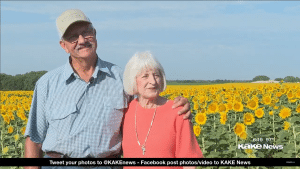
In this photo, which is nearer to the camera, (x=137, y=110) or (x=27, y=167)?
(x=137, y=110)

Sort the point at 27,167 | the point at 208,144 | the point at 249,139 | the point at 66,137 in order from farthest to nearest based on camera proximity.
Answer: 1. the point at 249,139
2. the point at 208,144
3. the point at 27,167
4. the point at 66,137

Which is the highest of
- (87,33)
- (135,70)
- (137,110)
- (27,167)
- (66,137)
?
(87,33)

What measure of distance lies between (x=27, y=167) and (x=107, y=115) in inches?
36.9

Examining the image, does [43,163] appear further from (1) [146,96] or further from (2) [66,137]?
(1) [146,96]

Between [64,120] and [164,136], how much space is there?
930 millimetres

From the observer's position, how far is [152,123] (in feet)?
9.59

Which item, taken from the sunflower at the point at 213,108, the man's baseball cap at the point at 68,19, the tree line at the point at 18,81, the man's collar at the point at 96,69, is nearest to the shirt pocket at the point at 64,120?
the man's collar at the point at 96,69

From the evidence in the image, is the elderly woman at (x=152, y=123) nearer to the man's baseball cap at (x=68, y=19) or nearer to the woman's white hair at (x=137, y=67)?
the woman's white hair at (x=137, y=67)

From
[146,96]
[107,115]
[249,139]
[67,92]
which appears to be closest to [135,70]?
[146,96]

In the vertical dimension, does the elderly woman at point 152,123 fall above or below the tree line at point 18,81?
below

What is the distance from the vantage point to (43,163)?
323 centimetres

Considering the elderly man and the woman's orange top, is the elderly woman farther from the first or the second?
the elderly man

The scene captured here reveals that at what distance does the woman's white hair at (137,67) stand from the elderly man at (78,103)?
0.20 m

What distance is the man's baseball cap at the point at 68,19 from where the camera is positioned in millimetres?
3195
